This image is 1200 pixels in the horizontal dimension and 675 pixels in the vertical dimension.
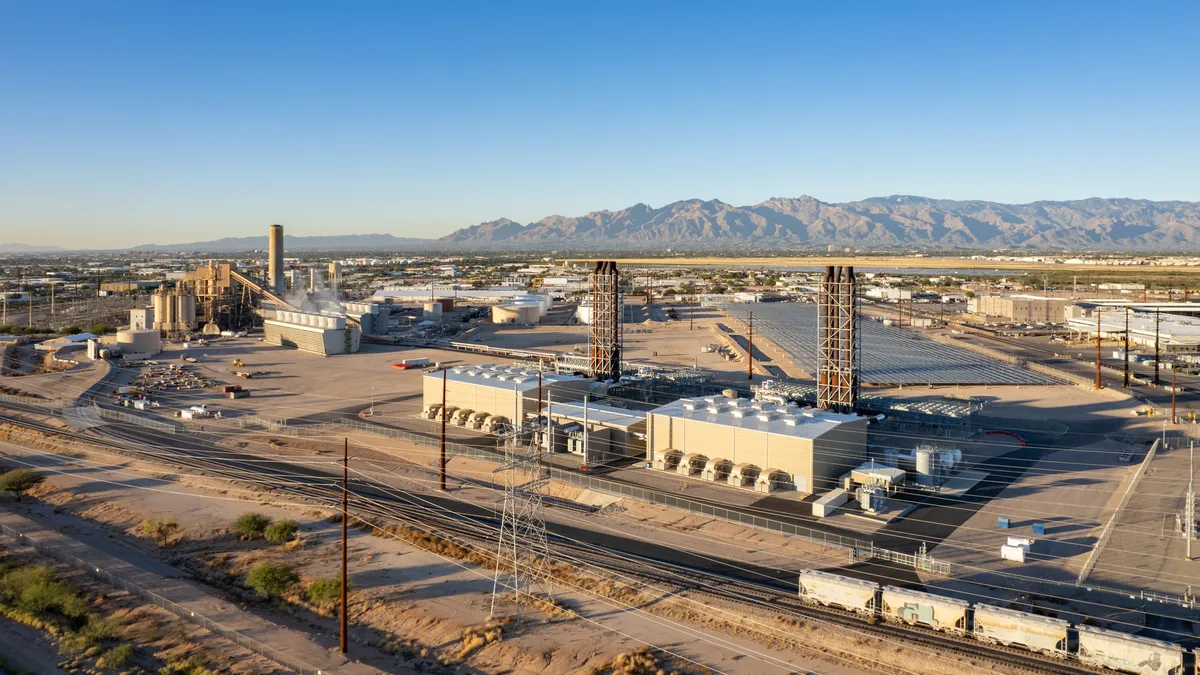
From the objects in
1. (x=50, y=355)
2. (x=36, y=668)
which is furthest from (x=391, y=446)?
(x=50, y=355)

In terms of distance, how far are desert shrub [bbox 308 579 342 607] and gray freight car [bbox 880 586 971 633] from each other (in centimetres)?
1173

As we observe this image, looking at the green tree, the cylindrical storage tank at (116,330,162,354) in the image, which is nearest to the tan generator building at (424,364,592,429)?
the green tree

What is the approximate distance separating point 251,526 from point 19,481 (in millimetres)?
10762

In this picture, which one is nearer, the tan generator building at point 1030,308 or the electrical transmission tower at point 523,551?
the electrical transmission tower at point 523,551

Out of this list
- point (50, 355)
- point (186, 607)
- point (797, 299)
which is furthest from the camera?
point (797, 299)

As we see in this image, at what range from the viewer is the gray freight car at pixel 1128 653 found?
541 inches

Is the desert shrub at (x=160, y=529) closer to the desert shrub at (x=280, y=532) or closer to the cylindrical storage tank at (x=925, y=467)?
the desert shrub at (x=280, y=532)

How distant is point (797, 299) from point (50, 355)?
76.4 meters

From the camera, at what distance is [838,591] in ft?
54.9

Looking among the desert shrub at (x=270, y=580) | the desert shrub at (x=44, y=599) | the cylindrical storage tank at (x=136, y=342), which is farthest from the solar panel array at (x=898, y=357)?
the cylindrical storage tank at (x=136, y=342)

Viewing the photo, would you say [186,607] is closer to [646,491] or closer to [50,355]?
[646,491]

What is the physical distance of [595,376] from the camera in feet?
128

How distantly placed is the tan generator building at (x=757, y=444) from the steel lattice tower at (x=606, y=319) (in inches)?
398

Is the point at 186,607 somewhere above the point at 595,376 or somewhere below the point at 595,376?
below
